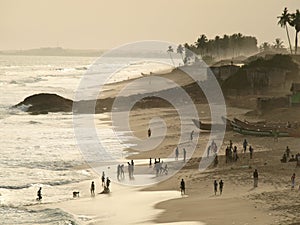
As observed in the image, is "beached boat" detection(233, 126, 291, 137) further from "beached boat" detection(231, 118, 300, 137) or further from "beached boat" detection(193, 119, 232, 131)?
"beached boat" detection(193, 119, 232, 131)

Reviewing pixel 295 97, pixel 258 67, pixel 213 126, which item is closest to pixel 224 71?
pixel 258 67

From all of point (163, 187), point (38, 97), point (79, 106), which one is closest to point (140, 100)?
point (79, 106)

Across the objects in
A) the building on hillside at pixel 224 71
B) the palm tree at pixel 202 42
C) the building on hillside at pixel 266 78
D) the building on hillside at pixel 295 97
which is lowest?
the building on hillside at pixel 295 97

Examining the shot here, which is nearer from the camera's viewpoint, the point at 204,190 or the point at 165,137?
the point at 204,190

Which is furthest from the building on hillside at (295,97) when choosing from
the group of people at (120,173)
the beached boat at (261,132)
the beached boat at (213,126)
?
the group of people at (120,173)

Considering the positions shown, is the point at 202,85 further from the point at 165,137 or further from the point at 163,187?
the point at 163,187

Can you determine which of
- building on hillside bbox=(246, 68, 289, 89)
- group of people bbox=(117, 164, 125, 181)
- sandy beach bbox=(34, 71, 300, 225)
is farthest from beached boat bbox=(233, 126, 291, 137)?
building on hillside bbox=(246, 68, 289, 89)

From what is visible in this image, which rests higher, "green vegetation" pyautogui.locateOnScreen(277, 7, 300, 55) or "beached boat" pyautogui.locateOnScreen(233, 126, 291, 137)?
"green vegetation" pyautogui.locateOnScreen(277, 7, 300, 55)

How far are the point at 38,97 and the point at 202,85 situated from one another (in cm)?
2186

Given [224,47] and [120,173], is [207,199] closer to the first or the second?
[120,173]

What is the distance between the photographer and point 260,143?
122 ft

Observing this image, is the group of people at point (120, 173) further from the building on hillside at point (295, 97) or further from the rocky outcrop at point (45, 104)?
the rocky outcrop at point (45, 104)

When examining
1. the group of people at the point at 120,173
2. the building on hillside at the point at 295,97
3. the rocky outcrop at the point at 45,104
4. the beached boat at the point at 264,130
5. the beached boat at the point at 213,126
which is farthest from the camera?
the rocky outcrop at the point at 45,104

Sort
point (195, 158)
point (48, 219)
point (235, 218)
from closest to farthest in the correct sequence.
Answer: point (235, 218) → point (48, 219) → point (195, 158)
